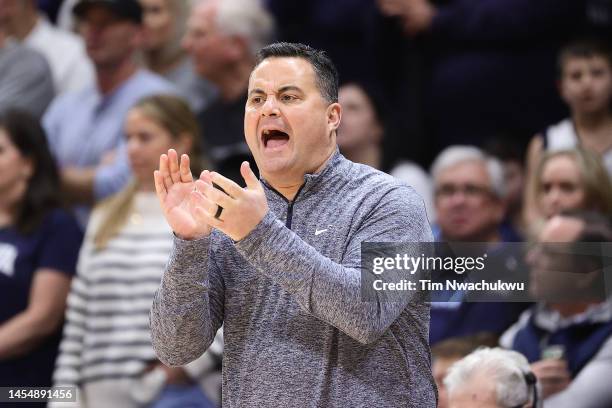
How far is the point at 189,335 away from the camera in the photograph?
2.36 metres

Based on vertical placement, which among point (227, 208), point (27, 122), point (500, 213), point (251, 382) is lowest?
point (251, 382)

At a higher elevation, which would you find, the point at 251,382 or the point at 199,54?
the point at 199,54

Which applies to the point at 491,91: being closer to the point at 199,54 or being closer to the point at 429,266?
the point at 199,54

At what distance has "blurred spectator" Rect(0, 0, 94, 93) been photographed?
5.71 metres

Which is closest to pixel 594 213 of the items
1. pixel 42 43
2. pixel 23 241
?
pixel 23 241

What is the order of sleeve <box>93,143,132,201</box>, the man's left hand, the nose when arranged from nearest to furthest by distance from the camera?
the man's left hand, the nose, sleeve <box>93,143,132,201</box>

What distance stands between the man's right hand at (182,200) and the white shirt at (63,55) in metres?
3.35

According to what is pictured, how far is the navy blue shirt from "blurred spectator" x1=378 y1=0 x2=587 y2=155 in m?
1.81

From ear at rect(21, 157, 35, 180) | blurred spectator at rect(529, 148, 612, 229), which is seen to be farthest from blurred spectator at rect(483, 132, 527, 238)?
ear at rect(21, 157, 35, 180)

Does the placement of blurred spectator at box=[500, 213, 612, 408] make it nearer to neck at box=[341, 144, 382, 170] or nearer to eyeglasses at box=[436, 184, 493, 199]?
eyeglasses at box=[436, 184, 493, 199]

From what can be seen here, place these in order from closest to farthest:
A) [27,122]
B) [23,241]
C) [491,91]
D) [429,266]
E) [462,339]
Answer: [429,266] → [462,339] → [23,241] → [27,122] → [491,91]

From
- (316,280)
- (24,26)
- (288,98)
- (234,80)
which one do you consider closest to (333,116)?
(288,98)

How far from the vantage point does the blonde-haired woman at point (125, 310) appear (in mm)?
3969

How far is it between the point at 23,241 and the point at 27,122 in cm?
58
